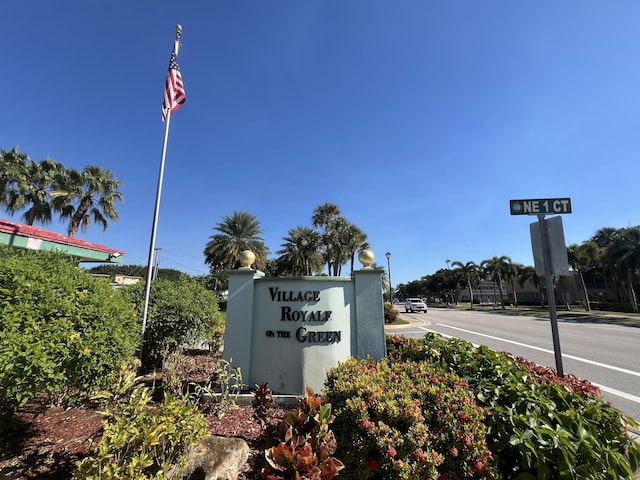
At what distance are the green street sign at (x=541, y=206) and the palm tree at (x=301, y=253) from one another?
33.1m

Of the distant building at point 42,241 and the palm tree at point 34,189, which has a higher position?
the palm tree at point 34,189

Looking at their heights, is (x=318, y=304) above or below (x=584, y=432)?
above

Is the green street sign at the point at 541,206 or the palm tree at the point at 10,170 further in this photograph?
the palm tree at the point at 10,170

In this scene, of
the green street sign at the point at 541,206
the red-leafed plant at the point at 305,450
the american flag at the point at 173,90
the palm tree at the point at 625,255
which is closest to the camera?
the red-leafed plant at the point at 305,450

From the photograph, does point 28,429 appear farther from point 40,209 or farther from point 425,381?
point 40,209

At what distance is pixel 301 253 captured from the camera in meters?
37.7

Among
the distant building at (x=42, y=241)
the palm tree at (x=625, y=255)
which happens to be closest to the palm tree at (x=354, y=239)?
the palm tree at (x=625, y=255)

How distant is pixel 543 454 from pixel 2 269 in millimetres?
5112

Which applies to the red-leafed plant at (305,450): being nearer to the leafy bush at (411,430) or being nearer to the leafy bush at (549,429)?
the leafy bush at (411,430)

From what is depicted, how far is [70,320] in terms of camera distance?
3.15 meters

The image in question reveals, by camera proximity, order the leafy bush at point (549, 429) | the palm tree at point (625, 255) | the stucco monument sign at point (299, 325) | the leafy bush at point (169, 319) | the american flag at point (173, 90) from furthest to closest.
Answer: the palm tree at point (625, 255) < the american flag at point (173, 90) < the leafy bush at point (169, 319) < the stucco monument sign at point (299, 325) < the leafy bush at point (549, 429)

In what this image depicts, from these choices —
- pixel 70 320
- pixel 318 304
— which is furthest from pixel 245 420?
pixel 70 320

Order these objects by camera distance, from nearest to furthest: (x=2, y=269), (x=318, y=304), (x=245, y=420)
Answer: (x=2, y=269)
(x=245, y=420)
(x=318, y=304)

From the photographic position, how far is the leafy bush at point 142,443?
7.20ft
